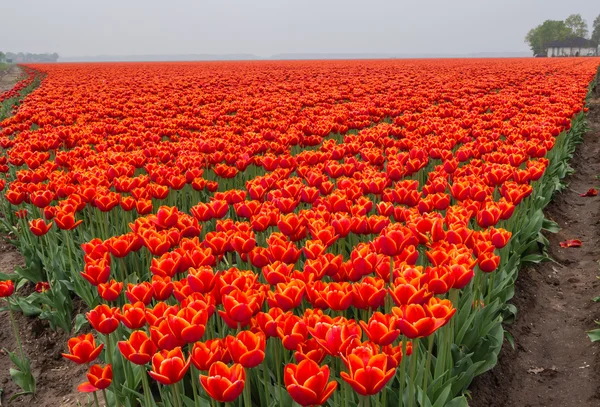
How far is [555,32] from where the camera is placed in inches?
5039

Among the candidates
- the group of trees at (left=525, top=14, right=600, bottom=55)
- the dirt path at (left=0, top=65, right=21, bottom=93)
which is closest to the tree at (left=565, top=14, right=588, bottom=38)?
the group of trees at (left=525, top=14, right=600, bottom=55)

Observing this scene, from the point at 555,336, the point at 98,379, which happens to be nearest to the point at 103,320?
the point at 98,379

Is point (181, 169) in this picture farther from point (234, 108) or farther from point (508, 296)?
point (234, 108)

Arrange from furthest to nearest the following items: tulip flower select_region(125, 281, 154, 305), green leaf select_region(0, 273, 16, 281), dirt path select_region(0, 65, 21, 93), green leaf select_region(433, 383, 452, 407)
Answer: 1. dirt path select_region(0, 65, 21, 93)
2. green leaf select_region(0, 273, 16, 281)
3. green leaf select_region(433, 383, 452, 407)
4. tulip flower select_region(125, 281, 154, 305)

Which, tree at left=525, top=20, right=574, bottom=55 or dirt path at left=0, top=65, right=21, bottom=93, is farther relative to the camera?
tree at left=525, top=20, right=574, bottom=55

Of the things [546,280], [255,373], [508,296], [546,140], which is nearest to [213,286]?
[255,373]

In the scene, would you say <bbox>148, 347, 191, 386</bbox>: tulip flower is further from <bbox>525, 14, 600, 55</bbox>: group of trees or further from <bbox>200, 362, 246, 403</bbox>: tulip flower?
<bbox>525, 14, 600, 55</bbox>: group of trees

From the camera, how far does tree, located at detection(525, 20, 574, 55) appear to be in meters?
126

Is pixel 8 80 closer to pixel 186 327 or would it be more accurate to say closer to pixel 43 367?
pixel 43 367

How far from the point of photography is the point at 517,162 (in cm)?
583

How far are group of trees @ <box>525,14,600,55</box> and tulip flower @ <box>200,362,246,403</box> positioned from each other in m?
142

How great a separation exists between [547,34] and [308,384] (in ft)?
485

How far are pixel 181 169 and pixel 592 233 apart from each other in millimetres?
5683

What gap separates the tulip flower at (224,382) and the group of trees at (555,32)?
14206cm
